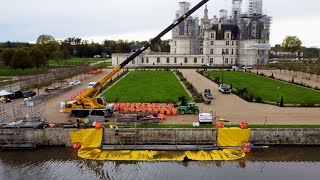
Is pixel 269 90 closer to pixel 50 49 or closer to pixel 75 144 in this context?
pixel 75 144

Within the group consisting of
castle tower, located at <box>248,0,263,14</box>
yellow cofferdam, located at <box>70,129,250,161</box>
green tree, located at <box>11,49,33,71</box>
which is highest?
castle tower, located at <box>248,0,263,14</box>

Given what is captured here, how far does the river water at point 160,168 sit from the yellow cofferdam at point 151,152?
1.81 ft

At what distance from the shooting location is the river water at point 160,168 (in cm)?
2047

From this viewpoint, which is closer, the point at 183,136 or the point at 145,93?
the point at 183,136

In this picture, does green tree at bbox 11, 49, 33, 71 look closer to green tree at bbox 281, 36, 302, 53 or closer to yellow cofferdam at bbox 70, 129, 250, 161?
yellow cofferdam at bbox 70, 129, 250, 161

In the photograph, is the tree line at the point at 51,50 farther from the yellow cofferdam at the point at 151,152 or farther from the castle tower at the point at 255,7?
the castle tower at the point at 255,7

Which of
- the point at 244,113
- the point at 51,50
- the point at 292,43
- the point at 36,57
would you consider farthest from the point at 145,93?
the point at 292,43

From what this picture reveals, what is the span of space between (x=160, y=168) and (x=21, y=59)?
184 feet

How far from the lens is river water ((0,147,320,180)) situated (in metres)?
20.5

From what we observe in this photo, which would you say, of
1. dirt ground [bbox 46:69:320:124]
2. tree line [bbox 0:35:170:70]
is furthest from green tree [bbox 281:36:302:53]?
dirt ground [bbox 46:69:320:124]

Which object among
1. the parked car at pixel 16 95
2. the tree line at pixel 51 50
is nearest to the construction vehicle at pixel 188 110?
the parked car at pixel 16 95

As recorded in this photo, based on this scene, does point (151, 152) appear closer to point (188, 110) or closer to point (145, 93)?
point (188, 110)

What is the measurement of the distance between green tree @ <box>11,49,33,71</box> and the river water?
48.7 m

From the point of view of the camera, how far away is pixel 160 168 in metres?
21.5
